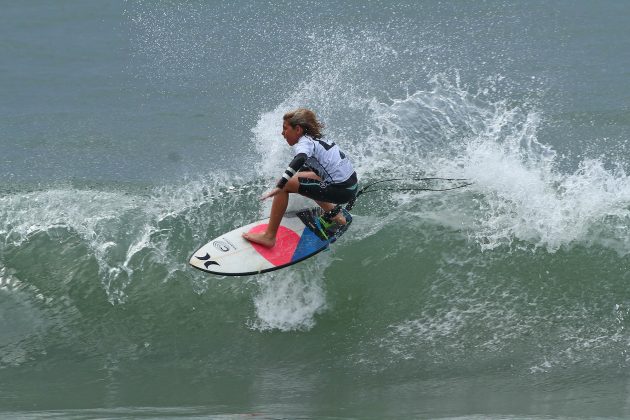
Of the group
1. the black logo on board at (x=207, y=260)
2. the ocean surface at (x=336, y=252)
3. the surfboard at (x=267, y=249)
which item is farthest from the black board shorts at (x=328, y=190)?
the black logo on board at (x=207, y=260)

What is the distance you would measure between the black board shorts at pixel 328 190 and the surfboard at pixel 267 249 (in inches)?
20.1

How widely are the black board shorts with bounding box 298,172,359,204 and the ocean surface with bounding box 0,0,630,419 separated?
0.76m

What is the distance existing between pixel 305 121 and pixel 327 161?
40 centimetres

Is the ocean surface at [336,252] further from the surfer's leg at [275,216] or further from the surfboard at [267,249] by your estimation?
the surfer's leg at [275,216]

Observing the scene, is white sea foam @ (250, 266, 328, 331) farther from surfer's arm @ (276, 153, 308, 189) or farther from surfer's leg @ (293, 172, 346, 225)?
surfer's arm @ (276, 153, 308, 189)

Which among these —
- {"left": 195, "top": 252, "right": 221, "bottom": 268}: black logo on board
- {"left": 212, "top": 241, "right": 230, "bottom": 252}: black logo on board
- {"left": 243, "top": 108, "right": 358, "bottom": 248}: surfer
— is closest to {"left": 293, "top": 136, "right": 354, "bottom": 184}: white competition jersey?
{"left": 243, "top": 108, "right": 358, "bottom": 248}: surfer

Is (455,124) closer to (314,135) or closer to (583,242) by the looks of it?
(583,242)

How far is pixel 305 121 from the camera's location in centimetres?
730

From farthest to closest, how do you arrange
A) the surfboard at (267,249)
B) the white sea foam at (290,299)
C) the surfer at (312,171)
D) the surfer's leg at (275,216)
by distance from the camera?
the white sea foam at (290,299) < the surfboard at (267,249) < the surfer's leg at (275,216) < the surfer at (312,171)

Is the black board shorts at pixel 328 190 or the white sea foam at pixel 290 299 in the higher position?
the black board shorts at pixel 328 190

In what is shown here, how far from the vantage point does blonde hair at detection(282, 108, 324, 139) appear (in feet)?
23.9

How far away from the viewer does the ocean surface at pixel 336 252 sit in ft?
23.5

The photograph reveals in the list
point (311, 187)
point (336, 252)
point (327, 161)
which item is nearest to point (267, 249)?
point (311, 187)

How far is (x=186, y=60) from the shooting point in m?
15.8
